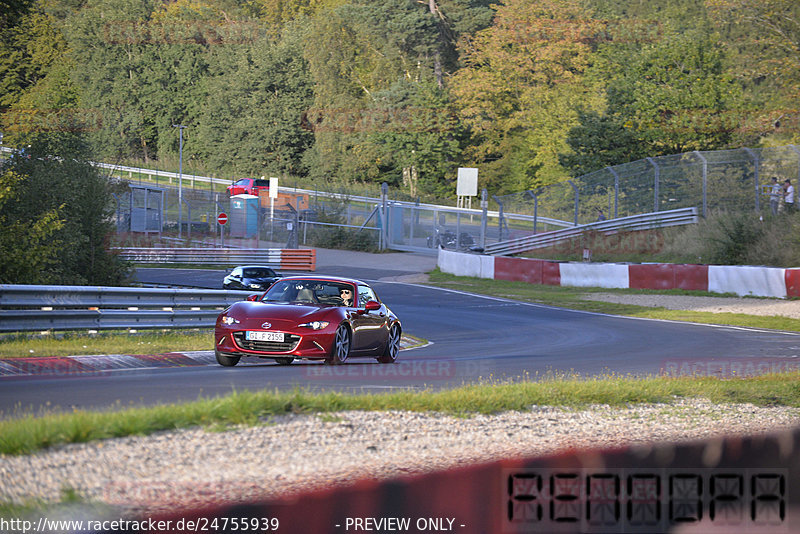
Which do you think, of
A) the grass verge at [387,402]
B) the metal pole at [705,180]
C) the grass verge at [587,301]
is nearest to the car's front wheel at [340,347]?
the grass verge at [387,402]

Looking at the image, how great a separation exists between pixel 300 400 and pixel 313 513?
2818 millimetres

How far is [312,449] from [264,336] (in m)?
5.92

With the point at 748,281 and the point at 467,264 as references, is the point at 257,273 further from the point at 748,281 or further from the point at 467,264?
the point at 748,281

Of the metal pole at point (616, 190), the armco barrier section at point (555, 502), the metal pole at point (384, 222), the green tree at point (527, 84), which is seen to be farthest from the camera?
the green tree at point (527, 84)

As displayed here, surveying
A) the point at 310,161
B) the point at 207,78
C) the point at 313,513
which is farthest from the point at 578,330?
the point at 207,78

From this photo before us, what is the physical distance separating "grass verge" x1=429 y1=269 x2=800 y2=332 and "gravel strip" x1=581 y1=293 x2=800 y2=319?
63 cm

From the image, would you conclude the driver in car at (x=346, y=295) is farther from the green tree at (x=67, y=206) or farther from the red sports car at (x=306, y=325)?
the green tree at (x=67, y=206)

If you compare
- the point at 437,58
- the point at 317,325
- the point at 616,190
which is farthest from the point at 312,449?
the point at 437,58

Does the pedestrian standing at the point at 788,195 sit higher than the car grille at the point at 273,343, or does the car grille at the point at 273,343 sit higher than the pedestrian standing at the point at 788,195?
the pedestrian standing at the point at 788,195

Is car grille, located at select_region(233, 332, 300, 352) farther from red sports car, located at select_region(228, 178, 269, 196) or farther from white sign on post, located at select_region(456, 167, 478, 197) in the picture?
red sports car, located at select_region(228, 178, 269, 196)

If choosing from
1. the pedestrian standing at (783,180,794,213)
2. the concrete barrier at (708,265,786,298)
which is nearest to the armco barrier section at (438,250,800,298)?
the concrete barrier at (708,265,786,298)

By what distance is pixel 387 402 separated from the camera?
30.5 ft

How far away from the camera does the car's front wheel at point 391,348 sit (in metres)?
15.2

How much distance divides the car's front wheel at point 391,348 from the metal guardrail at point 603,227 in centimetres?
2473
